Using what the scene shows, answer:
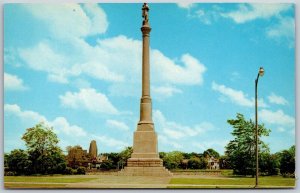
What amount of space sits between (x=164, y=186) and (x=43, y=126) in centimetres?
518

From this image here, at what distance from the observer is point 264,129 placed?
2123 cm

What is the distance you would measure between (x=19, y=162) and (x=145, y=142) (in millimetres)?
7178

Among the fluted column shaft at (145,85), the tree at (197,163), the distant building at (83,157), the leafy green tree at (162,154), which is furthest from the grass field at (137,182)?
the fluted column shaft at (145,85)

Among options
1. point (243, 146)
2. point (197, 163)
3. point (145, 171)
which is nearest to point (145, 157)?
point (145, 171)

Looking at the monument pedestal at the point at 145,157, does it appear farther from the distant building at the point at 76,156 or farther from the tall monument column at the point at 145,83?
the distant building at the point at 76,156

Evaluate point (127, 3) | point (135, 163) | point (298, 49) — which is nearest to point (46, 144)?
point (135, 163)

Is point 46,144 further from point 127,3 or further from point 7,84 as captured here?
point 127,3

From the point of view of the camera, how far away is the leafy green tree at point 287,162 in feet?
66.5

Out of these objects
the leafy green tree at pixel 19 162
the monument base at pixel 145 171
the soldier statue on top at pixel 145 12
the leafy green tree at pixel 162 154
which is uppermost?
the soldier statue on top at pixel 145 12

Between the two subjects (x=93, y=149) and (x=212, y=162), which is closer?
(x=93, y=149)

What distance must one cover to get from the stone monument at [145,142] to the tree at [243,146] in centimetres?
299

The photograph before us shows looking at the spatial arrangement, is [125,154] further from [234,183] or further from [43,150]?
[234,183]

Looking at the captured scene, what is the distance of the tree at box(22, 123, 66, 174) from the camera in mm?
21094

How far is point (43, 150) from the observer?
2198cm
